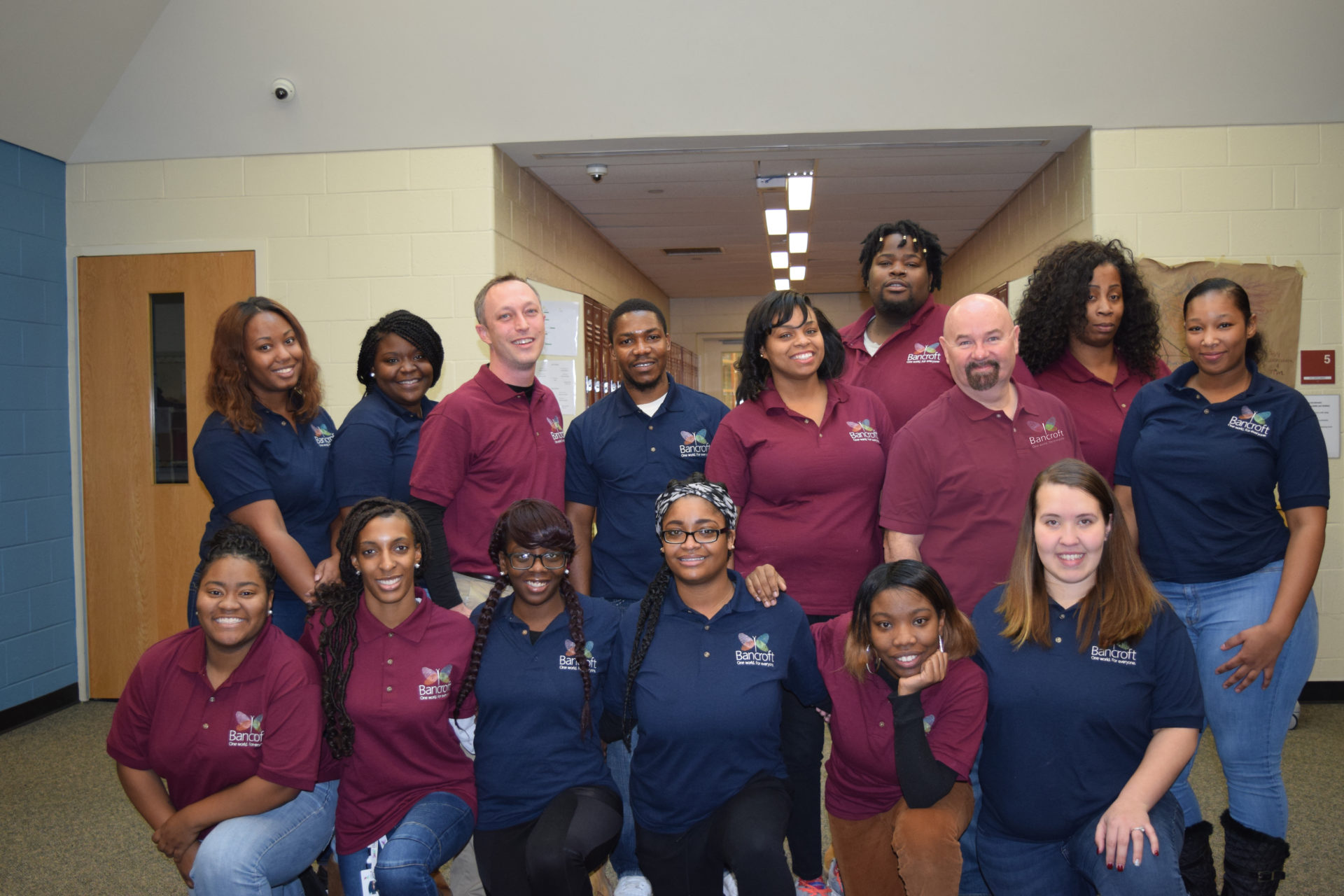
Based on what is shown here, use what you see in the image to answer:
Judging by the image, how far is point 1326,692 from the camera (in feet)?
14.7

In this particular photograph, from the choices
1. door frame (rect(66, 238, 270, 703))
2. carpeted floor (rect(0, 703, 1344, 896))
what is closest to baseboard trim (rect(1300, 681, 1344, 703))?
carpeted floor (rect(0, 703, 1344, 896))

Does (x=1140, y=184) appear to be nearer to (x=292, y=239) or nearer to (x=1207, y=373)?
(x=1207, y=373)

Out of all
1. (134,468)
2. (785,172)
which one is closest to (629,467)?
(785,172)

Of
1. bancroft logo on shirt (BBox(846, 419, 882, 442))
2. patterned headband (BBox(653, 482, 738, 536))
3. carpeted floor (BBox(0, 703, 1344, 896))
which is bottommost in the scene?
carpeted floor (BBox(0, 703, 1344, 896))

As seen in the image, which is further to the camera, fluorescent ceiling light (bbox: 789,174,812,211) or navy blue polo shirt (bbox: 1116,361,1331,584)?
fluorescent ceiling light (bbox: 789,174,812,211)

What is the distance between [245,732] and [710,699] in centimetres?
106

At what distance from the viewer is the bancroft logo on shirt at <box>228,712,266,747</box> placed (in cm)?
205

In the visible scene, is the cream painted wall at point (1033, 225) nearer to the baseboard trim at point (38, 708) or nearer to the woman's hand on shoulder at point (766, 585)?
the woman's hand on shoulder at point (766, 585)

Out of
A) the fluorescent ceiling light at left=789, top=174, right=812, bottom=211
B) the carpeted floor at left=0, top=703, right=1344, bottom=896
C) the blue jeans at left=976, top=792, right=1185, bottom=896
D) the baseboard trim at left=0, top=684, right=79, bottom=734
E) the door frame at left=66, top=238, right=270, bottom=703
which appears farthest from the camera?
the fluorescent ceiling light at left=789, top=174, right=812, bottom=211

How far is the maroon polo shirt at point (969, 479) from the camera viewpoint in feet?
7.01

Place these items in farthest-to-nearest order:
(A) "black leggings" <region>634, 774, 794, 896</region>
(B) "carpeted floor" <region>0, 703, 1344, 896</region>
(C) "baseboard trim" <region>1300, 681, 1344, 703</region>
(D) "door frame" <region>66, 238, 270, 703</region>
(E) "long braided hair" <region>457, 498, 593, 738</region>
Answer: (D) "door frame" <region>66, 238, 270, 703</region>
(C) "baseboard trim" <region>1300, 681, 1344, 703</region>
(B) "carpeted floor" <region>0, 703, 1344, 896</region>
(E) "long braided hair" <region>457, 498, 593, 738</region>
(A) "black leggings" <region>634, 774, 794, 896</region>

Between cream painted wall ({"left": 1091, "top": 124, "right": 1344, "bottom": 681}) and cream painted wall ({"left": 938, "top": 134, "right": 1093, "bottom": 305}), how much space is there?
0.67 feet

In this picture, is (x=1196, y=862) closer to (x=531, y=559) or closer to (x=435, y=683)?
(x=531, y=559)

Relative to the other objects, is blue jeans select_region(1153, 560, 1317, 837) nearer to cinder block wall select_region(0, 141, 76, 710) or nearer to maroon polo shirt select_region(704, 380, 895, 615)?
maroon polo shirt select_region(704, 380, 895, 615)
